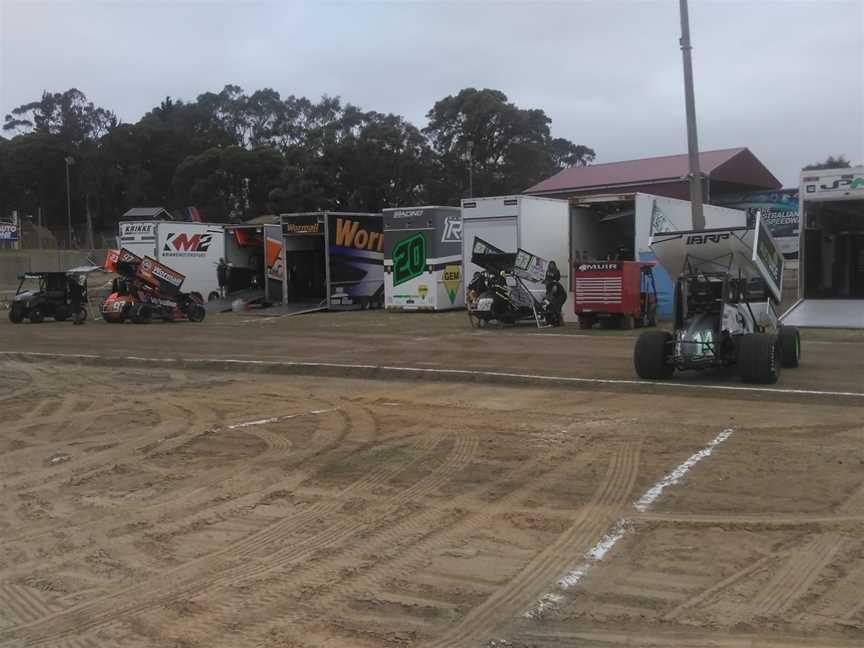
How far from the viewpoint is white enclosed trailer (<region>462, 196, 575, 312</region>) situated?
21.7m

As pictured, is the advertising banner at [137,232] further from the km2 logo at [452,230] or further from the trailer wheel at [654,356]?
the trailer wheel at [654,356]

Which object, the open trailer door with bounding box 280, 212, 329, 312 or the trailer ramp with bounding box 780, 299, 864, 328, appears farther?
the open trailer door with bounding box 280, 212, 329, 312

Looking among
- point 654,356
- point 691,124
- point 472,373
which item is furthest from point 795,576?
point 691,124

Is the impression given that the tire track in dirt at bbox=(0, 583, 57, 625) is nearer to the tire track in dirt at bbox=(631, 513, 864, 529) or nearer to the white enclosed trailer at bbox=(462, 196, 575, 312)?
the tire track in dirt at bbox=(631, 513, 864, 529)

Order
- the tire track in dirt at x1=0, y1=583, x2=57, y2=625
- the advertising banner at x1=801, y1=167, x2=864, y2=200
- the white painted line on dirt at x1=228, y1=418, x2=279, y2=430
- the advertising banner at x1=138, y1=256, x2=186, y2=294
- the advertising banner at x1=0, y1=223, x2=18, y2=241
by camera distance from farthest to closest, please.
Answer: the advertising banner at x1=0, y1=223, x2=18, y2=241
the advertising banner at x1=138, y1=256, x2=186, y2=294
the advertising banner at x1=801, y1=167, x2=864, y2=200
the white painted line on dirt at x1=228, y1=418, x2=279, y2=430
the tire track in dirt at x1=0, y1=583, x2=57, y2=625

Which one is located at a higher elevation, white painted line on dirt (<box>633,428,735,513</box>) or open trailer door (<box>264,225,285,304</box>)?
open trailer door (<box>264,225,285,304</box>)

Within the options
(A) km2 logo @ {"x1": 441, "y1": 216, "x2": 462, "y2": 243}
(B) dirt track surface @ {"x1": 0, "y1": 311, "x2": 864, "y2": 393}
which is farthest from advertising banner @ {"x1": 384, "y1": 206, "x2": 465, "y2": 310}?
(B) dirt track surface @ {"x1": 0, "y1": 311, "x2": 864, "y2": 393}

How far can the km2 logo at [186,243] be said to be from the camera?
99.8 feet

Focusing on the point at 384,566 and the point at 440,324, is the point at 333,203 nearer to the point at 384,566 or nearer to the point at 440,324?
the point at 440,324

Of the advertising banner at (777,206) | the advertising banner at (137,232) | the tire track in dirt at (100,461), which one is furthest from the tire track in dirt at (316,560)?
the advertising banner at (777,206)

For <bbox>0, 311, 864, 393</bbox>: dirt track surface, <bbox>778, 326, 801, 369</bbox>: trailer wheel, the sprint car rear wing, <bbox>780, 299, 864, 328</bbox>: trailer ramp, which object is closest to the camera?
the sprint car rear wing

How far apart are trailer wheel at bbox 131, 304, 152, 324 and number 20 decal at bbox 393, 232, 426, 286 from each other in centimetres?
804

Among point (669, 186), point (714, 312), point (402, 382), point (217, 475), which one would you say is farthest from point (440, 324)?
point (669, 186)

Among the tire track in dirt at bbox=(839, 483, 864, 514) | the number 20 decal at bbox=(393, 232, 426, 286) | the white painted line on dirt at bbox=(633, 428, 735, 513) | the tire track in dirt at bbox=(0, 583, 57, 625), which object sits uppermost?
the number 20 decal at bbox=(393, 232, 426, 286)
